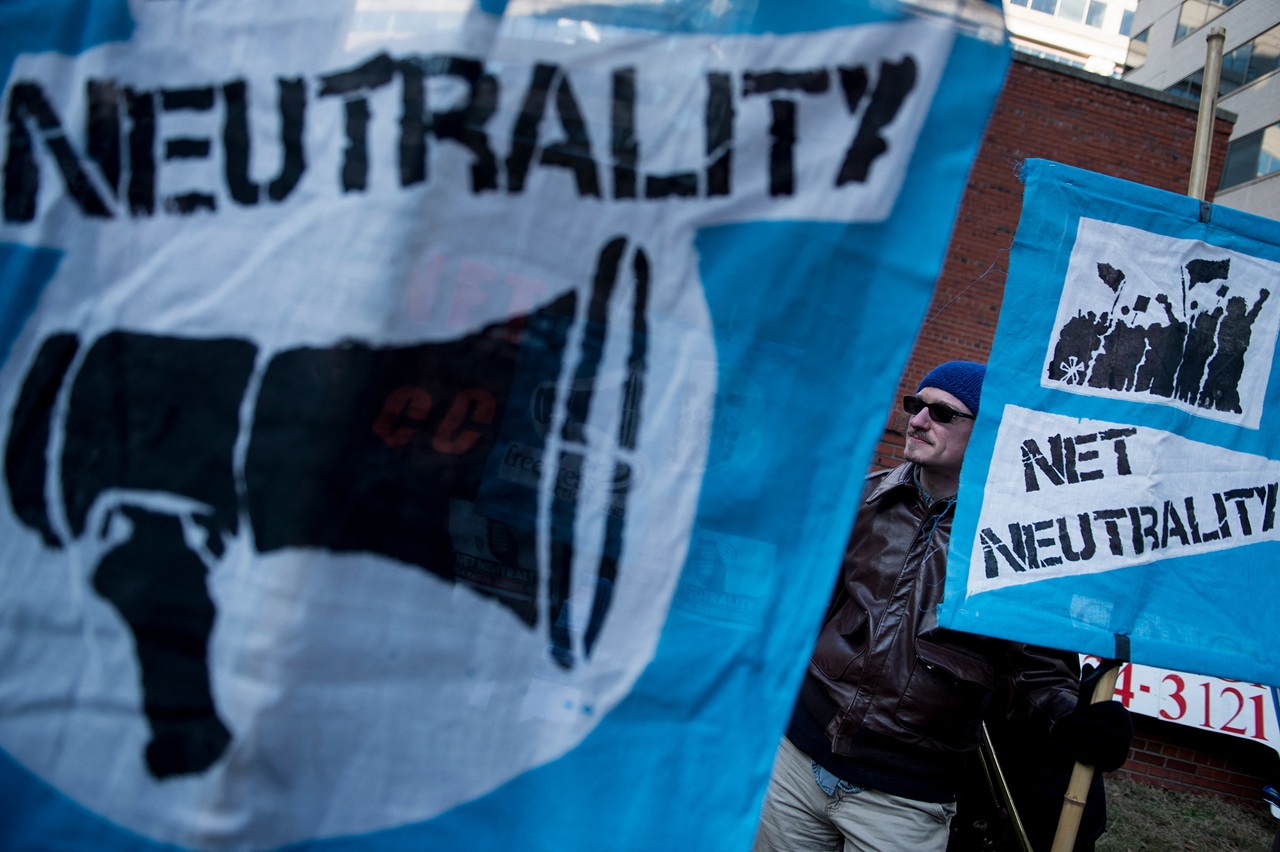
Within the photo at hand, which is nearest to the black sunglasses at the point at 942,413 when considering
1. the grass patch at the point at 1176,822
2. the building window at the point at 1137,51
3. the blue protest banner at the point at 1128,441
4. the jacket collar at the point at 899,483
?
the jacket collar at the point at 899,483

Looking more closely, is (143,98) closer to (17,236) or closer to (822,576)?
(17,236)

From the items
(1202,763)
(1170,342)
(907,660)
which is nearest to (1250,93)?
(1202,763)

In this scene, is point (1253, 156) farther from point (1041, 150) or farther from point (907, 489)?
point (907, 489)

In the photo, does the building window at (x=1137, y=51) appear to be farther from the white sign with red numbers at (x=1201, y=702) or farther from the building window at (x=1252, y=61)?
the white sign with red numbers at (x=1201, y=702)

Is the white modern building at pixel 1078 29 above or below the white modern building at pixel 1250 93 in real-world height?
above

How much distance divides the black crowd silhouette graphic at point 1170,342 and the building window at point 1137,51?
114ft

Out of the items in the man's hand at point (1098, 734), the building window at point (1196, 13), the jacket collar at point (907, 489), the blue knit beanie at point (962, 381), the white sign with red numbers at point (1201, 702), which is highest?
the building window at point (1196, 13)

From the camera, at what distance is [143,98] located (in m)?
1.10

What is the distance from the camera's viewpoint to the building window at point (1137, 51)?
99.4ft

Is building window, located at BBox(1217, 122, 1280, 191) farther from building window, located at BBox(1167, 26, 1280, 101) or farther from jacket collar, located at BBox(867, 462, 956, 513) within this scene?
jacket collar, located at BBox(867, 462, 956, 513)

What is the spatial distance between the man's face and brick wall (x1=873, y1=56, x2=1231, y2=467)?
678 cm

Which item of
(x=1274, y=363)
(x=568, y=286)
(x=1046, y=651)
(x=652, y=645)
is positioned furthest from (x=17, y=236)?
(x=1274, y=363)

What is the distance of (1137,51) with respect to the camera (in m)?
31.9

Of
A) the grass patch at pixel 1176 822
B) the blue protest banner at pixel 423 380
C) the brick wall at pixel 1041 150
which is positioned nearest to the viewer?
the blue protest banner at pixel 423 380
